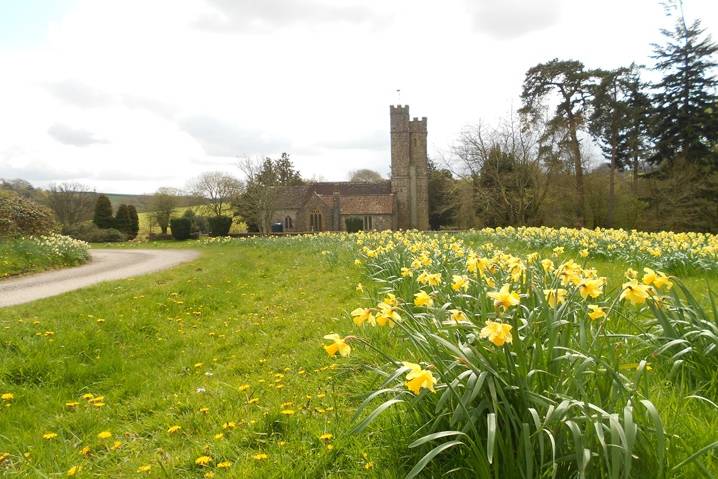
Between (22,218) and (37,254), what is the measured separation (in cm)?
375

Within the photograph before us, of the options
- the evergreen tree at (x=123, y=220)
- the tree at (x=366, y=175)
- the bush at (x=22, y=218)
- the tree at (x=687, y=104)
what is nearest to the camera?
the bush at (x=22, y=218)

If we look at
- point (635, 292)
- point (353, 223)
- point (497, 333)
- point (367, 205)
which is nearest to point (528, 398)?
point (497, 333)

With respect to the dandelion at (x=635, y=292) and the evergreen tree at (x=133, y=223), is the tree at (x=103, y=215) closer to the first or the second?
the evergreen tree at (x=133, y=223)

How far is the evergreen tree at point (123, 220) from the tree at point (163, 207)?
12.9 ft

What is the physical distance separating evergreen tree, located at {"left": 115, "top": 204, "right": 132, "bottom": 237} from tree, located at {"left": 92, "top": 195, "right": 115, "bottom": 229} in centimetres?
47

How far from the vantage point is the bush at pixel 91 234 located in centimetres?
3288

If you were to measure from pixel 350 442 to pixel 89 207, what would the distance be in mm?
46710

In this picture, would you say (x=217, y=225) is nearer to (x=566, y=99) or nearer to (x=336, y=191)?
(x=336, y=191)

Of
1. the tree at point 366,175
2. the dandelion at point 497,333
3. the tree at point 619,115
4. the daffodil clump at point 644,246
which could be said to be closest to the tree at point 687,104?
the tree at point 619,115

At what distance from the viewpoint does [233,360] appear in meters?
4.91

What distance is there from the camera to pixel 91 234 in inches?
1300

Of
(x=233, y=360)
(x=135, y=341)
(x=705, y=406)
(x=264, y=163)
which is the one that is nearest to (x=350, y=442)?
(x=705, y=406)

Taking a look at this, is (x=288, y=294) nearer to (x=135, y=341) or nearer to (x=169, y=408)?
(x=135, y=341)

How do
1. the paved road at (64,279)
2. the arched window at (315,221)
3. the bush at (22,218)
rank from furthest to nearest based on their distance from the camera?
the arched window at (315,221) → the bush at (22,218) → the paved road at (64,279)
